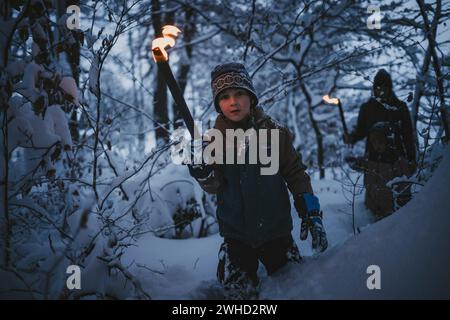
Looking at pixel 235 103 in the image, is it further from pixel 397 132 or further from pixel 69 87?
pixel 397 132

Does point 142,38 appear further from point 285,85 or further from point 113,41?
point 113,41

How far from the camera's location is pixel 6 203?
159cm

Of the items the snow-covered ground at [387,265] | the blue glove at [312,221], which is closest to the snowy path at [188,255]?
the snow-covered ground at [387,265]

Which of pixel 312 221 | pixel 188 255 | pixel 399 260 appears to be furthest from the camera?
pixel 188 255

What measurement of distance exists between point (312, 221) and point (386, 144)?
6.74ft

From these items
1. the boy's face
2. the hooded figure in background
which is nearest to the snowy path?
the hooded figure in background

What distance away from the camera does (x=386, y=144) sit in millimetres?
3316

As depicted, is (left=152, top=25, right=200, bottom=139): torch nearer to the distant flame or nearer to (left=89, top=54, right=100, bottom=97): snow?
the distant flame

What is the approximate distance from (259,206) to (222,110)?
0.79m

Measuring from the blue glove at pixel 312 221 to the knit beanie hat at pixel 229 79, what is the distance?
89cm

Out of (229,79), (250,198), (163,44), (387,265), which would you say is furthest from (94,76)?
(387,265)

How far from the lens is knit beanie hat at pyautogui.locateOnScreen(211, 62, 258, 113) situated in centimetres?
205

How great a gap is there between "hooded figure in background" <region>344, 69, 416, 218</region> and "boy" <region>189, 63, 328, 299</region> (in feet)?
5.21
